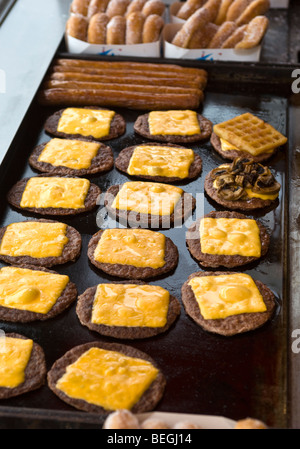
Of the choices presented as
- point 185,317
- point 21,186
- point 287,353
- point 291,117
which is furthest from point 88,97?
point 287,353

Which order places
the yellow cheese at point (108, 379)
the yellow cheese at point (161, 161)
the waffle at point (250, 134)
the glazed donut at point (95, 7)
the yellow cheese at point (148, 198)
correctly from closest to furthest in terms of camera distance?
1. the yellow cheese at point (108, 379)
2. the yellow cheese at point (148, 198)
3. the yellow cheese at point (161, 161)
4. the waffle at point (250, 134)
5. the glazed donut at point (95, 7)

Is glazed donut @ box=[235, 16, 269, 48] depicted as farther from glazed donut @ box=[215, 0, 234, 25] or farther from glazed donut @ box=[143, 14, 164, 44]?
glazed donut @ box=[143, 14, 164, 44]

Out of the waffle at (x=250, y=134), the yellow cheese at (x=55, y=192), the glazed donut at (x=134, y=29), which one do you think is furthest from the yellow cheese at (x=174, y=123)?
the glazed donut at (x=134, y=29)

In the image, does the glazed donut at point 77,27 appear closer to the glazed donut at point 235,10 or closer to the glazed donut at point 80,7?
the glazed donut at point 80,7

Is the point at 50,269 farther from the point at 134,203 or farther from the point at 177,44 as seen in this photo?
the point at 177,44

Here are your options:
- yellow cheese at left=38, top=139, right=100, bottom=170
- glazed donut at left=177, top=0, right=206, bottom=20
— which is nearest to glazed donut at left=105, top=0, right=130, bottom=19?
glazed donut at left=177, top=0, right=206, bottom=20
